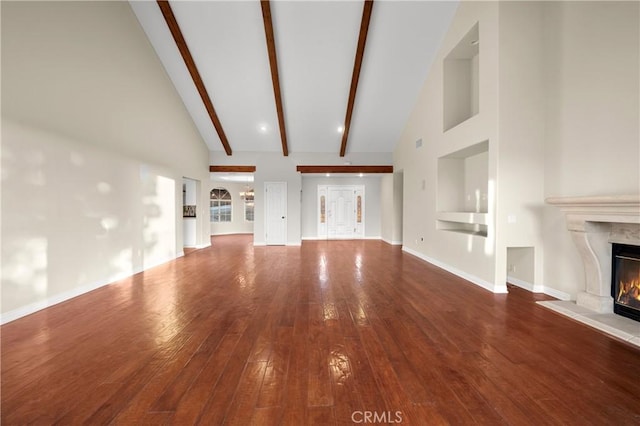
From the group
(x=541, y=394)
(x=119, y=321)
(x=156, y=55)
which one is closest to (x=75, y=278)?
(x=119, y=321)

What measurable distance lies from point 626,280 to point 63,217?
261 inches

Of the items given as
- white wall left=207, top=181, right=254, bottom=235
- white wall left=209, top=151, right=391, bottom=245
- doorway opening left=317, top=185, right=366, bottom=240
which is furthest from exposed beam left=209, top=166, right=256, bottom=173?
white wall left=207, top=181, right=254, bottom=235

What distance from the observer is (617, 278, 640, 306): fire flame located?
2866 mm

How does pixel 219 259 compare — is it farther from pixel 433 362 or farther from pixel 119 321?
pixel 433 362

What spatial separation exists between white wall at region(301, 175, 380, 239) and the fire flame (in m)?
7.28

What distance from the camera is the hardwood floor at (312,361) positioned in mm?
1643

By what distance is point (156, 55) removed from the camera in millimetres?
5570

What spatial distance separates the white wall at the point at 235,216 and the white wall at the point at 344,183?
340 cm

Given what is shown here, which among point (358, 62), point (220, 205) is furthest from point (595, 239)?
point (220, 205)

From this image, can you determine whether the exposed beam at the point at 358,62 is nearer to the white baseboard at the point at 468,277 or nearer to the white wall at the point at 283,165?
the white wall at the point at 283,165

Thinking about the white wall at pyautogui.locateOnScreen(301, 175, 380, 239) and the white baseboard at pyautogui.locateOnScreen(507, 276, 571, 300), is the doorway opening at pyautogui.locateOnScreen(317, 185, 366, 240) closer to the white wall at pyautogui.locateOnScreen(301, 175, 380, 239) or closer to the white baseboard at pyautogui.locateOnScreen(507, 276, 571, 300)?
the white wall at pyautogui.locateOnScreen(301, 175, 380, 239)

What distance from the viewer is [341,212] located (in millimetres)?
10258

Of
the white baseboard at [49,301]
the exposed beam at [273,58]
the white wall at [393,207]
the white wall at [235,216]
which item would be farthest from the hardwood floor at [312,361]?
the white wall at [235,216]

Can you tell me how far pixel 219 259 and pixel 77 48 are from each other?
4.42m
